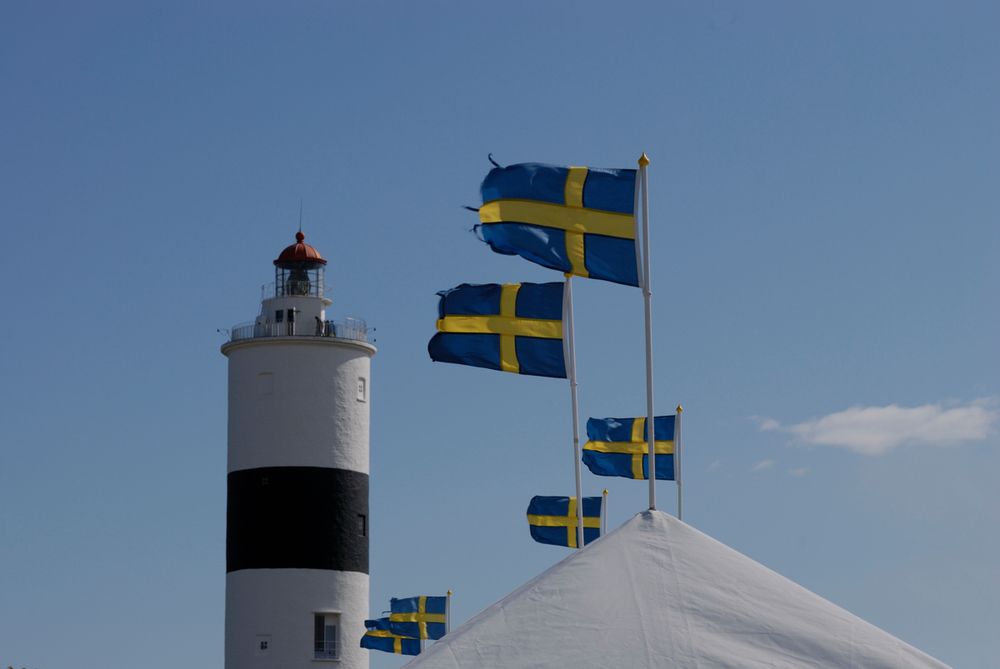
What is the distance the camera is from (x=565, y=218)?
17.5 meters

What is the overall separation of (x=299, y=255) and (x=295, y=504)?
6.92m

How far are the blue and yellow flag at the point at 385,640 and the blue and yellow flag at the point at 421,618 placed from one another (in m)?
0.15

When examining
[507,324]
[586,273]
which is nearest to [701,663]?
[586,273]

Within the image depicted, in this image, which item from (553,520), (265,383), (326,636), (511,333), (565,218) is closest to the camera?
(565,218)

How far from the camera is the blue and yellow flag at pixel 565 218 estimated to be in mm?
16859

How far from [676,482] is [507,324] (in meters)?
9.55

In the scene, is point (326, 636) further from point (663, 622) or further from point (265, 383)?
point (663, 622)

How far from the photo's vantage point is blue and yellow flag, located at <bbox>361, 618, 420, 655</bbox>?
4153 centimetres

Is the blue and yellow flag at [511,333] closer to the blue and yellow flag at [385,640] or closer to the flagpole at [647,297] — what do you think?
the flagpole at [647,297]

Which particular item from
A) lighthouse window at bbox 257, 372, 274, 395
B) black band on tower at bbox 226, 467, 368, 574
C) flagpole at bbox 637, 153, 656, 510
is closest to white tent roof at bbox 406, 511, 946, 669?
flagpole at bbox 637, 153, 656, 510

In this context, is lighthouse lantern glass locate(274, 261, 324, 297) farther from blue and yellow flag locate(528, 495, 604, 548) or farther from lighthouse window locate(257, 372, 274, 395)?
blue and yellow flag locate(528, 495, 604, 548)

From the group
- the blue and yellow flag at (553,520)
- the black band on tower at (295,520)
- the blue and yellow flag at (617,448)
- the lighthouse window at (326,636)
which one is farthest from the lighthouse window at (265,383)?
the blue and yellow flag at (617,448)

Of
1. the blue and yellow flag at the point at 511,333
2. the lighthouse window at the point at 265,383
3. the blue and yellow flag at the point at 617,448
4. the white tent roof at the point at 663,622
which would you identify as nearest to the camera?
the white tent roof at the point at 663,622

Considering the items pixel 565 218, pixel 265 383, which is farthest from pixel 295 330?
pixel 565 218
